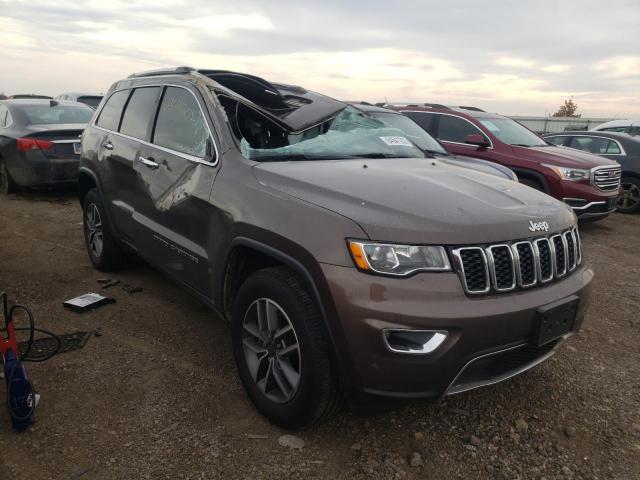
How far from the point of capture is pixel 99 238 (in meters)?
4.66

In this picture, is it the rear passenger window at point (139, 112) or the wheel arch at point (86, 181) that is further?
the wheel arch at point (86, 181)

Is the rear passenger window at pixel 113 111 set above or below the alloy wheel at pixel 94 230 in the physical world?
above

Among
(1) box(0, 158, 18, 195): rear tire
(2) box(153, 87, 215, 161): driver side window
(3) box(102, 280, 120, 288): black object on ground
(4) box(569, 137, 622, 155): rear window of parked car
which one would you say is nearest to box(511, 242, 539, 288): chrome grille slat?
(2) box(153, 87, 215, 161): driver side window

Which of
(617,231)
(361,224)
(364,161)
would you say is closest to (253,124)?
(364,161)

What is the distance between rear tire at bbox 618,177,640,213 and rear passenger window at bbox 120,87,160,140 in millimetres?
8810

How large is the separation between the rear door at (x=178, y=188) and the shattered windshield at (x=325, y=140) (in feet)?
0.75

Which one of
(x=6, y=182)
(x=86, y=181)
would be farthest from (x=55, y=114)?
(x=86, y=181)

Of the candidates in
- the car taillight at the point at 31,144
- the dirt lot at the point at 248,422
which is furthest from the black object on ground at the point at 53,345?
the car taillight at the point at 31,144

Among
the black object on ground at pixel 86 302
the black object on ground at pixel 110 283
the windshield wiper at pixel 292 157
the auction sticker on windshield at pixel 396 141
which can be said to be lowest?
the black object on ground at pixel 110 283

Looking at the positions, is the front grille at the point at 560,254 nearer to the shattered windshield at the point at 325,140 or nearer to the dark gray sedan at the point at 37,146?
the shattered windshield at the point at 325,140

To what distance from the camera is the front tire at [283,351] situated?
2186 millimetres

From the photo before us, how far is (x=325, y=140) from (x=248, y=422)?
1709 mm

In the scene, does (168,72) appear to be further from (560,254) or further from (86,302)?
(560,254)

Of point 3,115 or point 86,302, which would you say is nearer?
point 86,302
